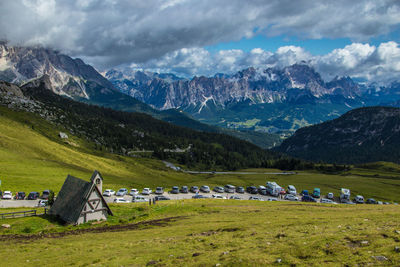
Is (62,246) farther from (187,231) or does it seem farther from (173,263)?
(173,263)

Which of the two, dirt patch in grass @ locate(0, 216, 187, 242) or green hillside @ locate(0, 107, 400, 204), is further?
green hillside @ locate(0, 107, 400, 204)

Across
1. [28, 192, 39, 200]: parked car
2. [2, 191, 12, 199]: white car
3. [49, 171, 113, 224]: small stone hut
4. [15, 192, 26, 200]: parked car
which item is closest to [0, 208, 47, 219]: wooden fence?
[49, 171, 113, 224]: small stone hut

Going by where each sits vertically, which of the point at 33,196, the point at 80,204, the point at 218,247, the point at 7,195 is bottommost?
the point at 218,247

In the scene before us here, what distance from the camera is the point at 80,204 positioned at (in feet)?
171

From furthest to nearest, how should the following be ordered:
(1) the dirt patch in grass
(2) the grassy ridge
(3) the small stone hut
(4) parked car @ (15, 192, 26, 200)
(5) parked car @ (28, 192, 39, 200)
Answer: (5) parked car @ (28, 192, 39, 200) < (4) parked car @ (15, 192, 26, 200) < (3) the small stone hut < (1) the dirt patch in grass < (2) the grassy ridge

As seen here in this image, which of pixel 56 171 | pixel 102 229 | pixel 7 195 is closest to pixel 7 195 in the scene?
pixel 7 195

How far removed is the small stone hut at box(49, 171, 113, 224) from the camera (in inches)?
2028

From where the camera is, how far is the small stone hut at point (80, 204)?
51500 mm

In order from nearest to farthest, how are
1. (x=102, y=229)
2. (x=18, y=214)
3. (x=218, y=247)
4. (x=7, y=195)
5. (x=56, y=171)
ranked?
(x=218, y=247), (x=102, y=229), (x=18, y=214), (x=7, y=195), (x=56, y=171)

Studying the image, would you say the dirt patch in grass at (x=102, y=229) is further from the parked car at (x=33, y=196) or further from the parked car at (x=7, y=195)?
the parked car at (x=7, y=195)

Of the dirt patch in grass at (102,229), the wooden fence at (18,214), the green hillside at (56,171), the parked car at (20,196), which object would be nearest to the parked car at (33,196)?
the parked car at (20,196)

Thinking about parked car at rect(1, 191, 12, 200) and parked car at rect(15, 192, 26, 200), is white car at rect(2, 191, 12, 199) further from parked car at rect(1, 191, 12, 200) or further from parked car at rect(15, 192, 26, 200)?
parked car at rect(15, 192, 26, 200)

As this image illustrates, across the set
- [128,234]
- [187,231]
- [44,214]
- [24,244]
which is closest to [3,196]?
[44,214]

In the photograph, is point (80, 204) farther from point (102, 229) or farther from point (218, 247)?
point (218, 247)
